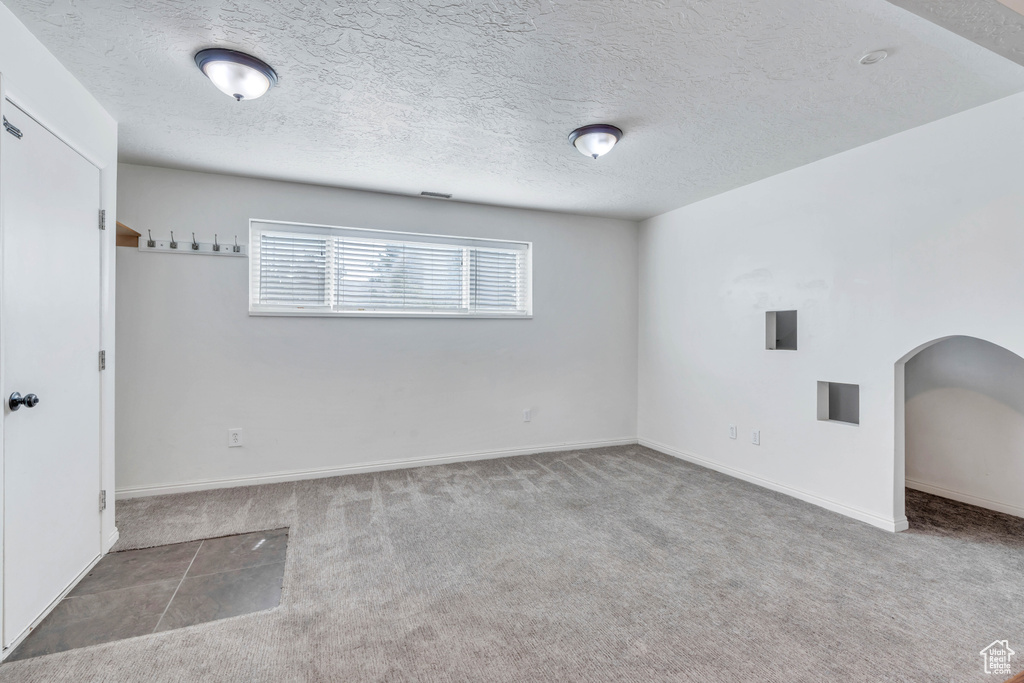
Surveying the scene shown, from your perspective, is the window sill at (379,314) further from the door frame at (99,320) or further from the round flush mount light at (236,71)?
the round flush mount light at (236,71)

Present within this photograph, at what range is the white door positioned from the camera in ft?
5.93

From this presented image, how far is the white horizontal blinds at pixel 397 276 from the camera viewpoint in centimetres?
417

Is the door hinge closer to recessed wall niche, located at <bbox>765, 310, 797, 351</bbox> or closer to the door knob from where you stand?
the door knob

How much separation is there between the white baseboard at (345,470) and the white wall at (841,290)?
995 mm

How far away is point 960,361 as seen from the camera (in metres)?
3.59

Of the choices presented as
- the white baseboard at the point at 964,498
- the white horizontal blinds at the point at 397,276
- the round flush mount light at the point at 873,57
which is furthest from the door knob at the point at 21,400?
the white baseboard at the point at 964,498

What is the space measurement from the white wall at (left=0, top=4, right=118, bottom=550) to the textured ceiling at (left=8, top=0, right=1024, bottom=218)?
0.25ft

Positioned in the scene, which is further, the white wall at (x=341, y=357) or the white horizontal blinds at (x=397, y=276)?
the white horizontal blinds at (x=397, y=276)

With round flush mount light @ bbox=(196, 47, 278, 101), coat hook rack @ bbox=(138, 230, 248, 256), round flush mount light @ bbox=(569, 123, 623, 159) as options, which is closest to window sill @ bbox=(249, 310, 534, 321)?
coat hook rack @ bbox=(138, 230, 248, 256)

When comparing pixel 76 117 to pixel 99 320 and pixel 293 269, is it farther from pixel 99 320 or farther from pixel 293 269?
pixel 293 269

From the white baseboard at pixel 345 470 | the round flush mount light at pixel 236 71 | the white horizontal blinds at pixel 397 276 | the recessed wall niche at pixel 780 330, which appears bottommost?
the white baseboard at pixel 345 470

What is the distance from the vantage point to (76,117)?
2.29 m

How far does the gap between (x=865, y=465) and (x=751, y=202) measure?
2175 millimetres

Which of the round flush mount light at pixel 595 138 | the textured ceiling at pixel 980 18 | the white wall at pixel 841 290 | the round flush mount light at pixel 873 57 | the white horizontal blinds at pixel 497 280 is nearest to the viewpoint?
the textured ceiling at pixel 980 18
